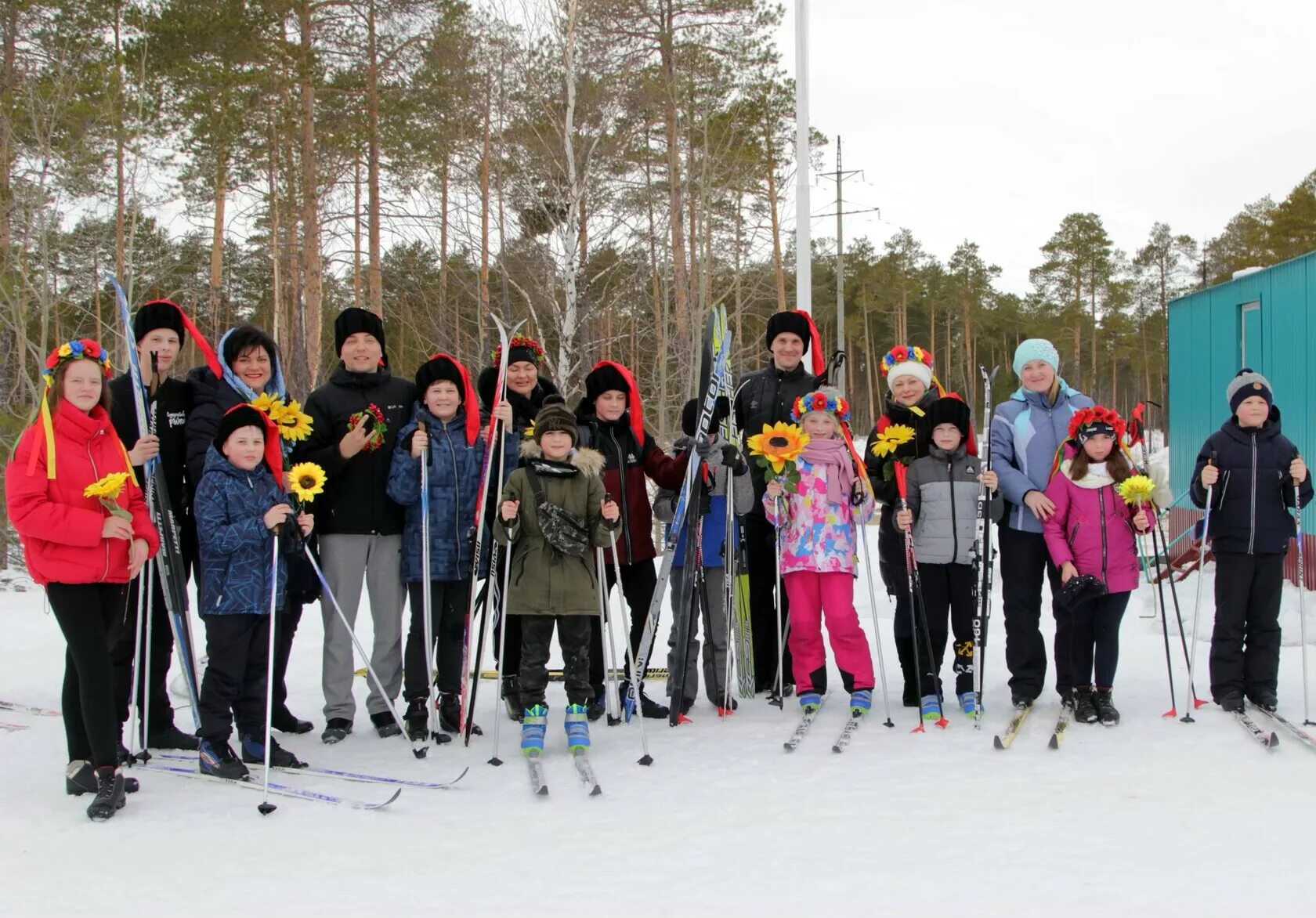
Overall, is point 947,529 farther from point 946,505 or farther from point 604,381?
point 604,381

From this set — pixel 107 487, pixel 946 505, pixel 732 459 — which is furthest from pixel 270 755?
pixel 946 505

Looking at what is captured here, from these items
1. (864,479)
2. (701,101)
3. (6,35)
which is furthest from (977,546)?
(6,35)

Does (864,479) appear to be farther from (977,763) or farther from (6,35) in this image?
(6,35)

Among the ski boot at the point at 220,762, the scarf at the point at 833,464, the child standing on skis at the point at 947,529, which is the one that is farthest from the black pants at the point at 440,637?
the child standing on skis at the point at 947,529

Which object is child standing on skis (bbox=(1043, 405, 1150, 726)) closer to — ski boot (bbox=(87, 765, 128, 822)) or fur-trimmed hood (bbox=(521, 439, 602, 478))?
fur-trimmed hood (bbox=(521, 439, 602, 478))

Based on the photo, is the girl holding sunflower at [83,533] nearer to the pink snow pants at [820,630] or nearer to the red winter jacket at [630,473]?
the red winter jacket at [630,473]

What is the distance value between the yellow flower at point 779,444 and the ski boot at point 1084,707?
1.82m

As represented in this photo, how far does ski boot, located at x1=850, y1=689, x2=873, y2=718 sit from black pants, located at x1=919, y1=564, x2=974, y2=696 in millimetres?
268

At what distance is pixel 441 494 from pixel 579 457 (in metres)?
0.71

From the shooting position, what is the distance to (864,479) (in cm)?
489

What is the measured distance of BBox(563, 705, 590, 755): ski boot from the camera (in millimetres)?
4207

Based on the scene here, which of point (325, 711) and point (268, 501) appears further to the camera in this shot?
point (325, 711)

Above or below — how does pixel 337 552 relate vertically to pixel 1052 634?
above

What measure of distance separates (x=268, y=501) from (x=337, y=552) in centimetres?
53
